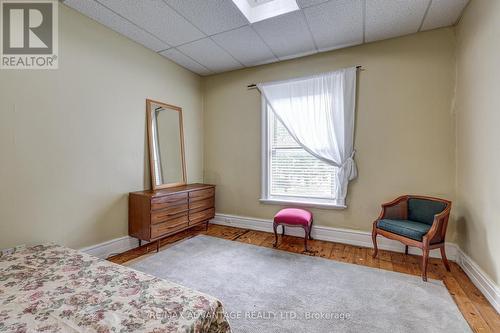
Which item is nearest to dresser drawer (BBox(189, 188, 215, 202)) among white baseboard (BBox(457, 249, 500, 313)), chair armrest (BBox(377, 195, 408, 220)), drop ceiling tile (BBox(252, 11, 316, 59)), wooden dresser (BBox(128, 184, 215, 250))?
wooden dresser (BBox(128, 184, 215, 250))

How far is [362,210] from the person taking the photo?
122 inches

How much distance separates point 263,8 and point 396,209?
2.85 meters

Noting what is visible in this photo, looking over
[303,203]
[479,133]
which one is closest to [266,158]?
[303,203]

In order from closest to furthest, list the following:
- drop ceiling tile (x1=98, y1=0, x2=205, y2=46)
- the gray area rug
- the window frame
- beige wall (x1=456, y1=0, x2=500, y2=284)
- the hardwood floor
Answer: the gray area rug → the hardwood floor → beige wall (x1=456, y1=0, x2=500, y2=284) → drop ceiling tile (x1=98, y1=0, x2=205, y2=46) → the window frame

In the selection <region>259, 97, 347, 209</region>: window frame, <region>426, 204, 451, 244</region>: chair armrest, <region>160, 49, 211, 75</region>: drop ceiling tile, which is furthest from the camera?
<region>259, 97, 347, 209</region>: window frame

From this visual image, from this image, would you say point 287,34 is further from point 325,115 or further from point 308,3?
point 325,115

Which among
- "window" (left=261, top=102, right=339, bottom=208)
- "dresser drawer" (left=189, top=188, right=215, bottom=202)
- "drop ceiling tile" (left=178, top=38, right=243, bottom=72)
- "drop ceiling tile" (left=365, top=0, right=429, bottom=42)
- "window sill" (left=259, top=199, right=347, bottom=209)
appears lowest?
"window sill" (left=259, top=199, right=347, bottom=209)

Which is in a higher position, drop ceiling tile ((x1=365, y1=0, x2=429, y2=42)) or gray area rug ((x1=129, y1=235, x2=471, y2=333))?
drop ceiling tile ((x1=365, y1=0, x2=429, y2=42))

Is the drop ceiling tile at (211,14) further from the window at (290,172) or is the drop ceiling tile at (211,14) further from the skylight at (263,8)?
the window at (290,172)

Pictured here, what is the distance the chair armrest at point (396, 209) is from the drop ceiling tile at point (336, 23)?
2117 mm

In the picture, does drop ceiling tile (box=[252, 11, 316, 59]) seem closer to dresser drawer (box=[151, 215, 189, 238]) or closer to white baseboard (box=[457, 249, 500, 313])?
dresser drawer (box=[151, 215, 189, 238])

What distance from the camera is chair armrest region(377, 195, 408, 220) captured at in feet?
9.01

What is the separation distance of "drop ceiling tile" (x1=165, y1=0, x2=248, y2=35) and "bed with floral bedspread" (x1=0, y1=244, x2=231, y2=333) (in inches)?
98.7

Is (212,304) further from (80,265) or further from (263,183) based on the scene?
(263,183)
